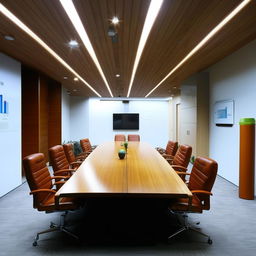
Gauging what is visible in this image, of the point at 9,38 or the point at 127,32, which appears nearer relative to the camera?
the point at 127,32

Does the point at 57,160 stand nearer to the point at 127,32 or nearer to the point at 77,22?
the point at 77,22

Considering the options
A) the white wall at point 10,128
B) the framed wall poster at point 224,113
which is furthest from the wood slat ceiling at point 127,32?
the framed wall poster at point 224,113

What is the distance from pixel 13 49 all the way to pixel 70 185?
293 centimetres

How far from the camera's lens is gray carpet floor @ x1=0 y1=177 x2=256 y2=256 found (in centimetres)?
217

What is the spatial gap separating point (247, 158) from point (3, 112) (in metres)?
4.71

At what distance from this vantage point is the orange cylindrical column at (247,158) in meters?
3.60

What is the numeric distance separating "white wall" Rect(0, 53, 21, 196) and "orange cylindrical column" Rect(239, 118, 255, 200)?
4.58m

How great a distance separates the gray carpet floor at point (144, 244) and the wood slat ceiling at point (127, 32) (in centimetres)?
276

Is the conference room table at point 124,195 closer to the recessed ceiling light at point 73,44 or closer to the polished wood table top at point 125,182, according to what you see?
the polished wood table top at point 125,182

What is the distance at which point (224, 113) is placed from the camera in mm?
4766

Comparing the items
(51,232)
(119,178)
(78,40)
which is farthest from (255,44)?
(51,232)

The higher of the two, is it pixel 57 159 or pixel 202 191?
pixel 57 159

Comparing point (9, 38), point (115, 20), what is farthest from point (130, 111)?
point (115, 20)

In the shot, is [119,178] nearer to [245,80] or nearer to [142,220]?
[142,220]
